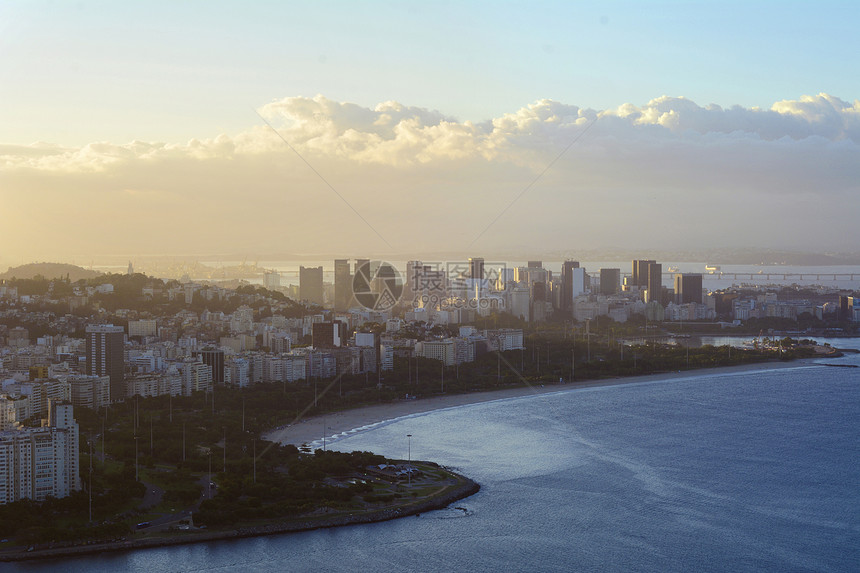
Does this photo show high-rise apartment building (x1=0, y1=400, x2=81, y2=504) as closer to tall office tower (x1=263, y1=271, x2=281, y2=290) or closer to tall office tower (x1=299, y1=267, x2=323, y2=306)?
tall office tower (x1=299, y1=267, x2=323, y2=306)

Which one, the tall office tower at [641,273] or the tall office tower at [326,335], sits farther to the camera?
the tall office tower at [641,273]

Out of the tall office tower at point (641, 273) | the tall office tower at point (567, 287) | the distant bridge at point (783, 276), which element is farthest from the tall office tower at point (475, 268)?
the distant bridge at point (783, 276)

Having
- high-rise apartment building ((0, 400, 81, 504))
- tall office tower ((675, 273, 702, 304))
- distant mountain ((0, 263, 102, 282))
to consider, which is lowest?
high-rise apartment building ((0, 400, 81, 504))

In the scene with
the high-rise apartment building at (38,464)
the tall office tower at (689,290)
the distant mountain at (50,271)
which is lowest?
the high-rise apartment building at (38,464)

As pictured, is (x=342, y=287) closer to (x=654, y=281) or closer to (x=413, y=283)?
(x=413, y=283)

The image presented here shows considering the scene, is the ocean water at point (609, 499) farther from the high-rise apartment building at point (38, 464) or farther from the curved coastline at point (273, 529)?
the high-rise apartment building at point (38, 464)

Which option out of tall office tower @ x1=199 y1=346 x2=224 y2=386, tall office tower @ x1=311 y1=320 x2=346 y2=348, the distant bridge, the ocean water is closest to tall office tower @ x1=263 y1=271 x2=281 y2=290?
tall office tower @ x1=311 y1=320 x2=346 y2=348
